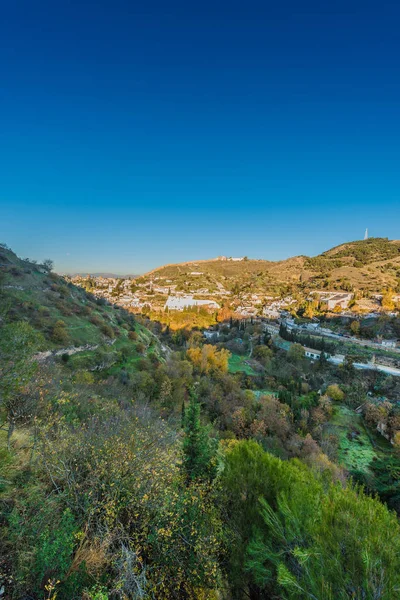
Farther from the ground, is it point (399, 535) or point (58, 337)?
point (399, 535)

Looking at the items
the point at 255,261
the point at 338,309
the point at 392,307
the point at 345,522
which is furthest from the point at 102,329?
the point at 255,261

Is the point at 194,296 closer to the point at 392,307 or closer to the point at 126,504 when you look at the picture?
the point at 392,307

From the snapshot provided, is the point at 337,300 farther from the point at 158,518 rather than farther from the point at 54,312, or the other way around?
the point at 158,518

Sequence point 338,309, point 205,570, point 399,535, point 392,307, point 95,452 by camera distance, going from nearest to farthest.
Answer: point 399,535, point 205,570, point 95,452, point 392,307, point 338,309

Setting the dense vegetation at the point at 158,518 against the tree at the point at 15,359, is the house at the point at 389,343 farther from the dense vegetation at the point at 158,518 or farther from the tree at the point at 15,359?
the tree at the point at 15,359

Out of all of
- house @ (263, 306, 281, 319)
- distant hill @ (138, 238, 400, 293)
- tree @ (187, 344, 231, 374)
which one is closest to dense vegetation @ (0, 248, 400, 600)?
tree @ (187, 344, 231, 374)

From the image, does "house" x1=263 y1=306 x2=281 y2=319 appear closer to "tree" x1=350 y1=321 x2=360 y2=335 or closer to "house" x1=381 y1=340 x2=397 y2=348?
"tree" x1=350 y1=321 x2=360 y2=335

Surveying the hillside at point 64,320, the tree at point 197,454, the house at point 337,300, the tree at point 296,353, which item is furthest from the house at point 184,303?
the tree at point 197,454
